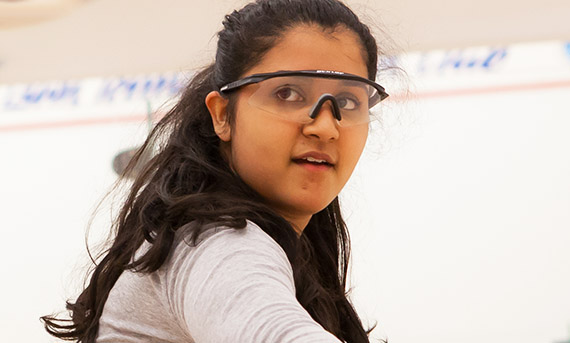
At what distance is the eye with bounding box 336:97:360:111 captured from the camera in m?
0.94

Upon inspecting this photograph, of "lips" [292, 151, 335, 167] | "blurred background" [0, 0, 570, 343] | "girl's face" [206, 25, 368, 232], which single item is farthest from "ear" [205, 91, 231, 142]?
"blurred background" [0, 0, 570, 343]

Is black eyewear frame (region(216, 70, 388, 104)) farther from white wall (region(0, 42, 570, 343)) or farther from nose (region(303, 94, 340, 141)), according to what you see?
white wall (region(0, 42, 570, 343))

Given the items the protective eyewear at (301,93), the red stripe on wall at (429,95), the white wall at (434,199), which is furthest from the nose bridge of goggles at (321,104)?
the red stripe on wall at (429,95)

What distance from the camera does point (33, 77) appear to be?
3373 millimetres

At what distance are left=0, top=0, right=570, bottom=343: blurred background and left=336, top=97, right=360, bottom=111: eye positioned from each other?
1.91 meters

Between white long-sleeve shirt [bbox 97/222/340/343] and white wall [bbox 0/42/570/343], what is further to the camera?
white wall [bbox 0/42/570/343]

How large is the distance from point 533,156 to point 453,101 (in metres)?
0.45

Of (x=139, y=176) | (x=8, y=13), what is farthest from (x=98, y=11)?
(x=139, y=176)

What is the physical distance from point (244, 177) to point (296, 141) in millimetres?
85

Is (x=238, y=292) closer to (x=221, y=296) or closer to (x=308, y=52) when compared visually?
(x=221, y=296)

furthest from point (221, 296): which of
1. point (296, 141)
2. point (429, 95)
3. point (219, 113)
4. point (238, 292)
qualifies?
point (429, 95)

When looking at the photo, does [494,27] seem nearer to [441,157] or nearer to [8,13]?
[441,157]

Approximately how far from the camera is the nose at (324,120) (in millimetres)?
886

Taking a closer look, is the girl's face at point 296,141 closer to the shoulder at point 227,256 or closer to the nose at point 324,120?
the nose at point 324,120
